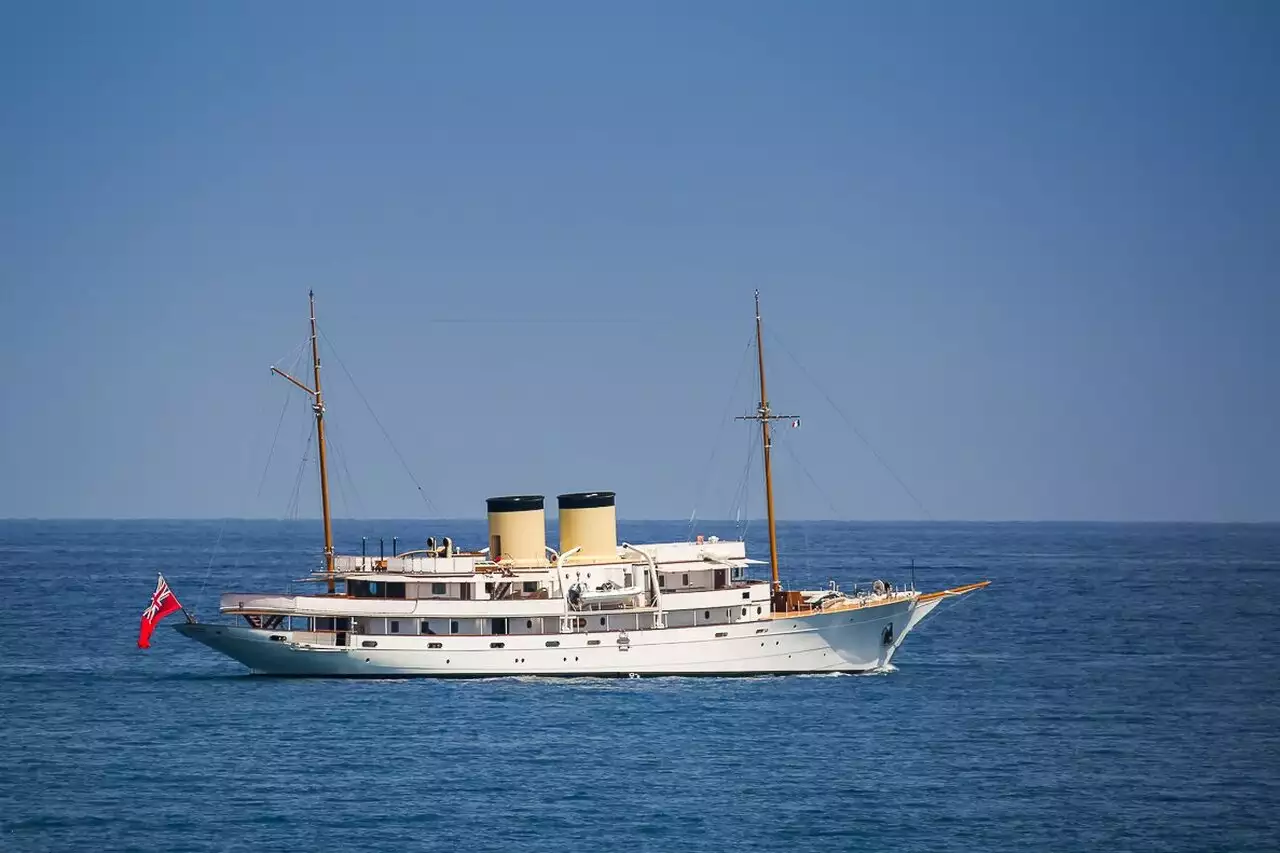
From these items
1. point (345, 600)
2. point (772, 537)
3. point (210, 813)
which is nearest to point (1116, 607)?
point (772, 537)

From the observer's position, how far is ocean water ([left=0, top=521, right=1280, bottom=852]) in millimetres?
41094

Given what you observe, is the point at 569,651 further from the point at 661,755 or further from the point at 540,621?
→ the point at 661,755

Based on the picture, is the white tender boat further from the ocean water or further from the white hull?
the ocean water

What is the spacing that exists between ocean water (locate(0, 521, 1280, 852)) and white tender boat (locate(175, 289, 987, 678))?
103 centimetres

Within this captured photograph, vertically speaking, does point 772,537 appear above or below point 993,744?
above

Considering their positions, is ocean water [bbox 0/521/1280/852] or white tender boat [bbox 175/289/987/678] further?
white tender boat [bbox 175/289/987/678]

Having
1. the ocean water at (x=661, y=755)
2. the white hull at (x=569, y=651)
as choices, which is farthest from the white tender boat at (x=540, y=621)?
the ocean water at (x=661, y=755)

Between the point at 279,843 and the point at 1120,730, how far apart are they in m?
28.4

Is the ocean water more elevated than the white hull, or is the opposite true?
the white hull

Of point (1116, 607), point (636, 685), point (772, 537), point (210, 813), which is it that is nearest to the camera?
point (210, 813)

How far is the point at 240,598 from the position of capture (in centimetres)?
6231

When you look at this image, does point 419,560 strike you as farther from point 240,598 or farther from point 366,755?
point 366,755

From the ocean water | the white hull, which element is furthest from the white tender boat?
the ocean water

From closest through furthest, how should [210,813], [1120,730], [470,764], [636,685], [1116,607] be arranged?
[210,813] < [470,764] < [1120,730] < [636,685] < [1116,607]
